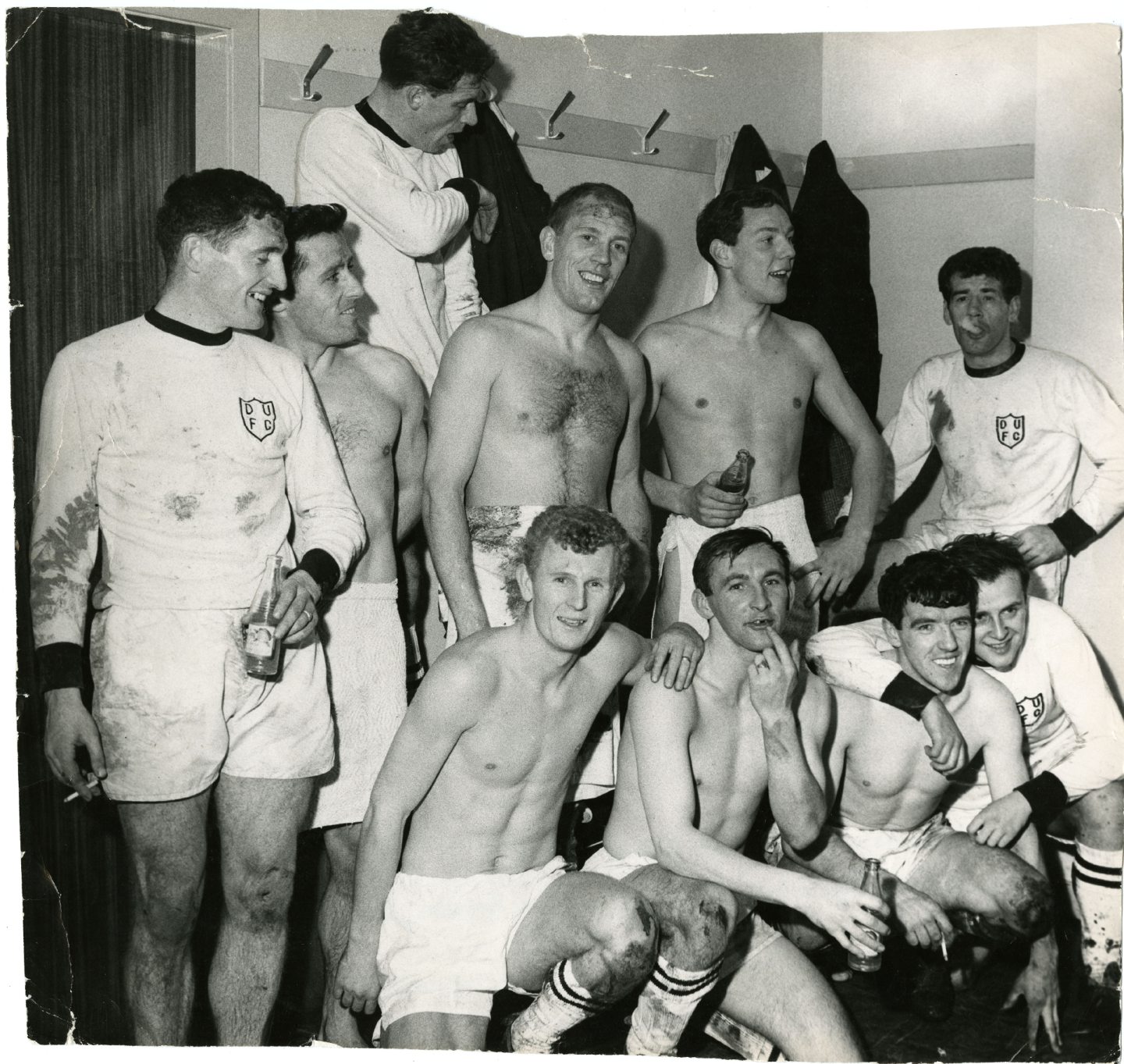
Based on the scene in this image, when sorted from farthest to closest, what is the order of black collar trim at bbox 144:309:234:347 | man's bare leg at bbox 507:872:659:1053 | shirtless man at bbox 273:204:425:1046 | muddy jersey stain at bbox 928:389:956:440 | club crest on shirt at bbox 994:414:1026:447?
muddy jersey stain at bbox 928:389:956:440 → club crest on shirt at bbox 994:414:1026:447 → shirtless man at bbox 273:204:425:1046 → black collar trim at bbox 144:309:234:347 → man's bare leg at bbox 507:872:659:1053

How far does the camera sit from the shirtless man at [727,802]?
3.00 m

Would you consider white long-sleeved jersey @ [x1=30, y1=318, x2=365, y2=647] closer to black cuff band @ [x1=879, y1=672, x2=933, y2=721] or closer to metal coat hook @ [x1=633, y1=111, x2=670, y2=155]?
metal coat hook @ [x1=633, y1=111, x2=670, y2=155]

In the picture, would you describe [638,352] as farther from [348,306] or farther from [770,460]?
[348,306]

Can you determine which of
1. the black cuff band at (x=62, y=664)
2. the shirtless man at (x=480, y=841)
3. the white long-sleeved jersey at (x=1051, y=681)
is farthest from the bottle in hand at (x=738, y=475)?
the black cuff band at (x=62, y=664)

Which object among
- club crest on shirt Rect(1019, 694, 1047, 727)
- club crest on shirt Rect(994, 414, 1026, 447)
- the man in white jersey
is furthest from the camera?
club crest on shirt Rect(994, 414, 1026, 447)

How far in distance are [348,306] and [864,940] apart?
186cm

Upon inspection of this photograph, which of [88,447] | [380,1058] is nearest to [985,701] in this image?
[380,1058]

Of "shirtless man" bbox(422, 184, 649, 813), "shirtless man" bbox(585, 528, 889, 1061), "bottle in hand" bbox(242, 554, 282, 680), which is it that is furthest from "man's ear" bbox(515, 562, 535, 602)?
"bottle in hand" bbox(242, 554, 282, 680)

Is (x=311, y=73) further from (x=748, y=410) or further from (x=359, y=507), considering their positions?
(x=748, y=410)

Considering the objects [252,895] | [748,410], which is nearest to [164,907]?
[252,895]

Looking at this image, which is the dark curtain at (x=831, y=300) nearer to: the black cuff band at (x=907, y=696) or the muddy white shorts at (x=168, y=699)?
the black cuff band at (x=907, y=696)

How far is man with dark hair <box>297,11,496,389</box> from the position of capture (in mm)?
3307

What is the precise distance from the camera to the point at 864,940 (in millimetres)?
2879

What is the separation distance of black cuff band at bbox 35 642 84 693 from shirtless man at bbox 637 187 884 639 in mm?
1489
